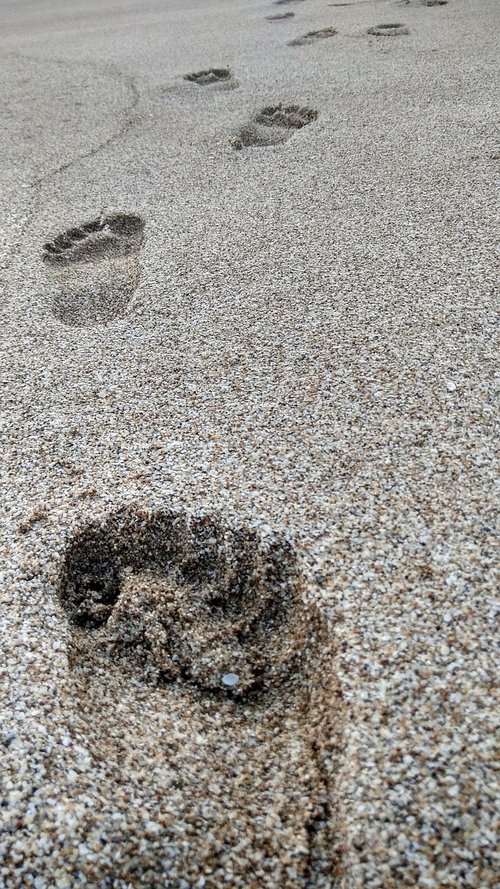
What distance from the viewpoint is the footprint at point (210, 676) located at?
0.95 meters

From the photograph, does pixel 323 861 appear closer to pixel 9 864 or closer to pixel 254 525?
pixel 9 864

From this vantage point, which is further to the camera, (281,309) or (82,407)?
(281,309)

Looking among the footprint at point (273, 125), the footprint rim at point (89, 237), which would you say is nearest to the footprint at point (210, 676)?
the footprint rim at point (89, 237)

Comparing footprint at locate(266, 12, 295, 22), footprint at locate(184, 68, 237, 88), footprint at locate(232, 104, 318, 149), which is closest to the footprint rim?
footprint at locate(232, 104, 318, 149)

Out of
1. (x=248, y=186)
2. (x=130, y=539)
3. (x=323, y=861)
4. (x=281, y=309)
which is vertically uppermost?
(x=248, y=186)

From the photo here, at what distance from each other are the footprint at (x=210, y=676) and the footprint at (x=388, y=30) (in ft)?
13.6

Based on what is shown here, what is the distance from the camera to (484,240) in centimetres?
213

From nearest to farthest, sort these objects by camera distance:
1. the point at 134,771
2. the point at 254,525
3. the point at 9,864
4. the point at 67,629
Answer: the point at 9,864 < the point at 134,771 < the point at 67,629 < the point at 254,525

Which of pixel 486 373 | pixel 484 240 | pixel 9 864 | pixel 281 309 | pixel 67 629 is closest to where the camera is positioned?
pixel 9 864

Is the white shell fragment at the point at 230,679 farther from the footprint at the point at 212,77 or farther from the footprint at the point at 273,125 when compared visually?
the footprint at the point at 212,77

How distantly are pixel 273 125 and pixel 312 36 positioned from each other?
1800mm

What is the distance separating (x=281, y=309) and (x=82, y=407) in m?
0.64

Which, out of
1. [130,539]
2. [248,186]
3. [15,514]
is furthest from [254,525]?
[248,186]

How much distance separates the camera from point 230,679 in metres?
1.15
